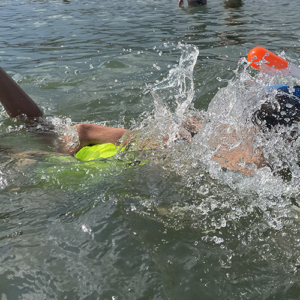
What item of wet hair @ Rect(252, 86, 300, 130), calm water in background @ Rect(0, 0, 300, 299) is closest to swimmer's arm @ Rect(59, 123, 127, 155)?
calm water in background @ Rect(0, 0, 300, 299)

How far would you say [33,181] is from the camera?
263cm

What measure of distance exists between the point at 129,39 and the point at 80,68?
91.9 inches

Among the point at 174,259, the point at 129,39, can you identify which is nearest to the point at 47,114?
the point at 174,259

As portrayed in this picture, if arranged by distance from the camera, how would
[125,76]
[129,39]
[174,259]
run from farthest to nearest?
[129,39], [125,76], [174,259]

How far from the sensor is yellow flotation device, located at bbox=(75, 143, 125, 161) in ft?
10.3

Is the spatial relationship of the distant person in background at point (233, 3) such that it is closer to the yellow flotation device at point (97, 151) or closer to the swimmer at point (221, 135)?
the swimmer at point (221, 135)

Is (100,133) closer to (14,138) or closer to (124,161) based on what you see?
(124,161)

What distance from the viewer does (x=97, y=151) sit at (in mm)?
3230

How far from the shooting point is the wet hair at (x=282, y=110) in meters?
2.33

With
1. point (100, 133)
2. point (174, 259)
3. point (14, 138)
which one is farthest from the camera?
point (14, 138)

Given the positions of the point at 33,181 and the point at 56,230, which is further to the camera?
the point at 33,181

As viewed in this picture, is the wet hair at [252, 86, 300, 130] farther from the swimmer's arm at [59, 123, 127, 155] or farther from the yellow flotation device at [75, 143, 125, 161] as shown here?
the swimmer's arm at [59, 123, 127, 155]

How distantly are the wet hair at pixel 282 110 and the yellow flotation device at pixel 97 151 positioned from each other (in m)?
1.25

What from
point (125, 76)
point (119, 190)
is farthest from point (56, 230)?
point (125, 76)
